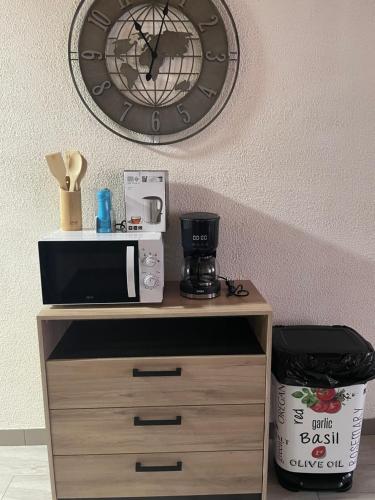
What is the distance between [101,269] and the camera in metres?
1.52

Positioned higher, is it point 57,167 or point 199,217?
point 57,167

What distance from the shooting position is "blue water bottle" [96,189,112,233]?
163 centimetres

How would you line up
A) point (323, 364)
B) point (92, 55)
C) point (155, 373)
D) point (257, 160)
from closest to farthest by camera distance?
1. point (155, 373)
2. point (323, 364)
3. point (92, 55)
4. point (257, 160)

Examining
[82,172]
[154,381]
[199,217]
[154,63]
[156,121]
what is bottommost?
[154,381]

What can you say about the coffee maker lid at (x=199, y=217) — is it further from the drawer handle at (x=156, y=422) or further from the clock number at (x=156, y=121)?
the drawer handle at (x=156, y=422)

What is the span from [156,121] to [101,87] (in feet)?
0.86

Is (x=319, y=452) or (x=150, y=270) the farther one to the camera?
(x=319, y=452)

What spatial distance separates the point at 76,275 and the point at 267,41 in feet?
4.07

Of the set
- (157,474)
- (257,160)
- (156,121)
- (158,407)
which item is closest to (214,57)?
(156,121)

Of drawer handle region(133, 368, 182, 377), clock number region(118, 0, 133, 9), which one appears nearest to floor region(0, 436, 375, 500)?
drawer handle region(133, 368, 182, 377)

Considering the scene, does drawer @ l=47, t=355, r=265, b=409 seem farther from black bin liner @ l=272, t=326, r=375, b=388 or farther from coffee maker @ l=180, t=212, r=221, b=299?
coffee maker @ l=180, t=212, r=221, b=299

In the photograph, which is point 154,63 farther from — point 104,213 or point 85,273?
point 85,273

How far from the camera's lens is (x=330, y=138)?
181cm

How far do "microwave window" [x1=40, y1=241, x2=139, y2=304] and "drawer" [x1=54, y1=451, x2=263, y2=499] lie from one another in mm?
606
